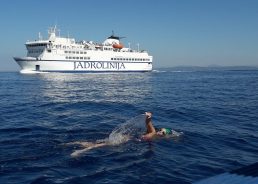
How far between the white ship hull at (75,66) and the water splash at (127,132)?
59111mm

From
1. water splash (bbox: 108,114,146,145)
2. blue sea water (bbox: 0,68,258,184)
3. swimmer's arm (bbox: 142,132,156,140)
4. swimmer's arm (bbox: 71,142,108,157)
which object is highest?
swimmer's arm (bbox: 142,132,156,140)

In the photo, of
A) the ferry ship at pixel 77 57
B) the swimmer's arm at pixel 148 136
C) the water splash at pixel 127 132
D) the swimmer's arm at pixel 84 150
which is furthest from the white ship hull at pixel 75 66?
the swimmer's arm at pixel 84 150

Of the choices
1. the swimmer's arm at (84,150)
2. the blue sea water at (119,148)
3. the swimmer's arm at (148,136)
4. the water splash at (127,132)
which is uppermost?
the swimmer's arm at (148,136)

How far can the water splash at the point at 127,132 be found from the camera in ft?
45.8

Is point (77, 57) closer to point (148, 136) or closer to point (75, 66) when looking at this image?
point (75, 66)

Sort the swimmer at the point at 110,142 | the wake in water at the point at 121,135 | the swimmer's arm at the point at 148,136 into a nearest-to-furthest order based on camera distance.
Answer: the swimmer at the point at 110,142 → the wake in water at the point at 121,135 → the swimmer's arm at the point at 148,136

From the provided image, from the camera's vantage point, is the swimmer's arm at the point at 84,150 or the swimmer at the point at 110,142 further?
the swimmer at the point at 110,142

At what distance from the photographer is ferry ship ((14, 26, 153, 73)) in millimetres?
74000

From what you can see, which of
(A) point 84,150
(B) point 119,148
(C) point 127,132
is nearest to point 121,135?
(C) point 127,132

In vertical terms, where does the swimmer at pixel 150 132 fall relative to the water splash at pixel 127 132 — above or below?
above

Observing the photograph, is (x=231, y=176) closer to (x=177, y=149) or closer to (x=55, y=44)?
(x=177, y=149)

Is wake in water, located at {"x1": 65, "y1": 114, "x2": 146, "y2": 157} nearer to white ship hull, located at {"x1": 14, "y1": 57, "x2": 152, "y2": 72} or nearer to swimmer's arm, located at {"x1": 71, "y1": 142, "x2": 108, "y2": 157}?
swimmer's arm, located at {"x1": 71, "y1": 142, "x2": 108, "y2": 157}

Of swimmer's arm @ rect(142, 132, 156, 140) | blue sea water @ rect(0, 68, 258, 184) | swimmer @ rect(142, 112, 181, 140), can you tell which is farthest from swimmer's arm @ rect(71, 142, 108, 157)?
swimmer @ rect(142, 112, 181, 140)

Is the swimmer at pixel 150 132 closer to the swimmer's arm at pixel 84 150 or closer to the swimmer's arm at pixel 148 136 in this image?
the swimmer's arm at pixel 148 136
